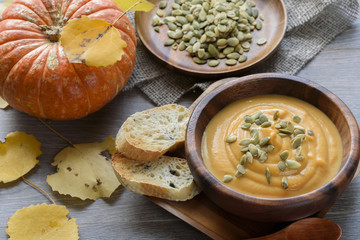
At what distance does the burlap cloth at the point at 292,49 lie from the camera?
98.6 inches

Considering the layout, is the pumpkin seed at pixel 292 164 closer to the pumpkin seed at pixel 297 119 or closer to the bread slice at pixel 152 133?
the pumpkin seed at pixel 297 119

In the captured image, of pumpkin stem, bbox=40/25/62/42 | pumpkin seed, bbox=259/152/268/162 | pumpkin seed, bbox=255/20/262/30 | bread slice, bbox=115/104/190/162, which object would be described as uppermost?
pumpkin stem, bbox=40/25/62/42

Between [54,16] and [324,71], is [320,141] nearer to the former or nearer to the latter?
[324,71]

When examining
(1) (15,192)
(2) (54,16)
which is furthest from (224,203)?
(2) (54,16)

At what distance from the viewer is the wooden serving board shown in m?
1.89

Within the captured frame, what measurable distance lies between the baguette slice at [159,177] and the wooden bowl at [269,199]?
0.13 m

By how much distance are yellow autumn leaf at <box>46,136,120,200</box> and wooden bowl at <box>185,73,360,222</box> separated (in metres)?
0.48

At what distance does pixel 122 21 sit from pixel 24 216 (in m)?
1.01

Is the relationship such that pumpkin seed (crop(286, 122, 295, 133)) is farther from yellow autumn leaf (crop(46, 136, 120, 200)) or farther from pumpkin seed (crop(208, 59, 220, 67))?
yellow autumn leaf (crop(46, 136, 120, 200))

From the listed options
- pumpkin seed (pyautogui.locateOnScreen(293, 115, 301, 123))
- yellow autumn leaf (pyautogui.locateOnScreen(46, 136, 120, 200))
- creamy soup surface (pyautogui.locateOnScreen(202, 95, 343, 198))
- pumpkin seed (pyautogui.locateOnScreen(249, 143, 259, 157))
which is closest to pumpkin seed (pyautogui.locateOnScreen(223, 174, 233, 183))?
creamy soup surface (pyautogui.locateOnScreen(202, 95, 343, 198))

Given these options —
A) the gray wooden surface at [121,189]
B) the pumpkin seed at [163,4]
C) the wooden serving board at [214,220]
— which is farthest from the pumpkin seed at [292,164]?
the pumpkin seed at [163,4]

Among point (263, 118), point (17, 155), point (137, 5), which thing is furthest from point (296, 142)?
point (17, 155)

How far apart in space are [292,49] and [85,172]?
4.29 feet

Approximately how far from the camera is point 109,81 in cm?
222
